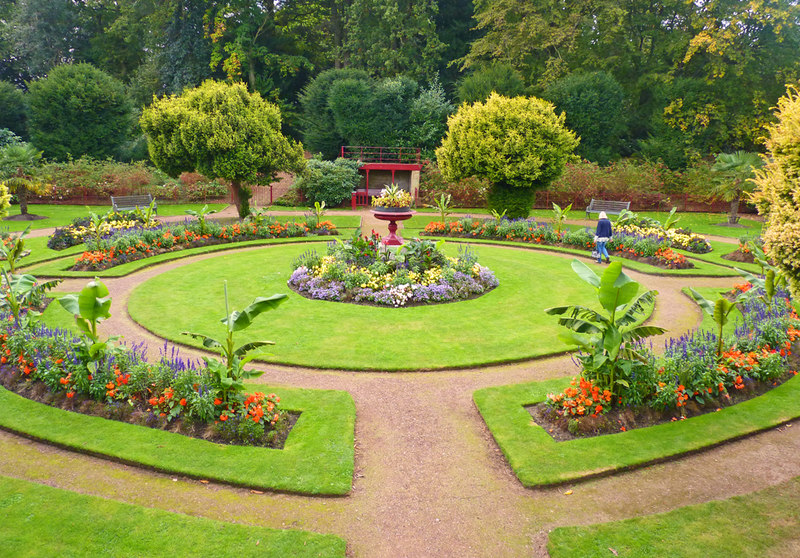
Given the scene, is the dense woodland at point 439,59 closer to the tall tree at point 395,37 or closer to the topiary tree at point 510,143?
the tall tree at point 395,37

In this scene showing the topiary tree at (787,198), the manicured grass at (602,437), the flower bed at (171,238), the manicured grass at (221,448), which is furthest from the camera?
the flower bed at (171,238)

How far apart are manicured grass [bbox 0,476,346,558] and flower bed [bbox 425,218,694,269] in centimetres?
1566

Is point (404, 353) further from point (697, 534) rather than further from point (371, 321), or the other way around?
point (697, 534)

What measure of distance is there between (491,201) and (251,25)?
2972cm

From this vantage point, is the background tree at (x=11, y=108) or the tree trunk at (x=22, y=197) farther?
the background tree at (x=11, y=108)

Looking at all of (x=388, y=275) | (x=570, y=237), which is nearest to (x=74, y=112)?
(x=388, y=275)

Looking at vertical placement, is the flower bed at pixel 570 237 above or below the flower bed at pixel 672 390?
above

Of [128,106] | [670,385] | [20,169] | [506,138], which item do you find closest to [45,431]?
[670,385]

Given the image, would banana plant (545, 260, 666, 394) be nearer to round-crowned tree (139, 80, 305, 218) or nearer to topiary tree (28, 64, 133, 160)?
round-crowned tree (139, 80, 305, 218)

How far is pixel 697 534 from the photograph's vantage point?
5.43 meters

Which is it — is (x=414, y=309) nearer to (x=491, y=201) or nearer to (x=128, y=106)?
(x=491, y=201)

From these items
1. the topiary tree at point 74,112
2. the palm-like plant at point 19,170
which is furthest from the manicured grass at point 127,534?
the topiary tree at point 74,112

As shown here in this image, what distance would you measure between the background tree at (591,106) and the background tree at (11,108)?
38.9 m

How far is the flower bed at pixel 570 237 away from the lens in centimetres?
1770
